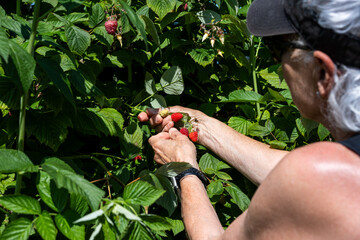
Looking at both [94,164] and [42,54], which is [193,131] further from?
[42,54]

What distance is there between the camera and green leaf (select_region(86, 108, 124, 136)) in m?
1.79

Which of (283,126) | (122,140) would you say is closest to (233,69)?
(283,126)

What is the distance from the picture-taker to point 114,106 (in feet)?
6.75

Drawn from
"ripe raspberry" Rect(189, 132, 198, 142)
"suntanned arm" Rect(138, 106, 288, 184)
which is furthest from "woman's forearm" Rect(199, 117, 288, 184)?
"ripe raspberry" Rect(189, 132, 198, 142)

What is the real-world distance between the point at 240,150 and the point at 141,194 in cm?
89

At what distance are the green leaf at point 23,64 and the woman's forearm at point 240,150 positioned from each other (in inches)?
48.0

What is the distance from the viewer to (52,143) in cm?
160

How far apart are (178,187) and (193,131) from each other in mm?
367

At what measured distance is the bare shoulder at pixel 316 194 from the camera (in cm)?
116

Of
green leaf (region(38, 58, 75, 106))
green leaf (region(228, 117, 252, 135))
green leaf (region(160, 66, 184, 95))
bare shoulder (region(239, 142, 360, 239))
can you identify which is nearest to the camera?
bare shoulder (region(239, 142, 360, 239))

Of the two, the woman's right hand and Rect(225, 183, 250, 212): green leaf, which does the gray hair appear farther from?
the woman's right hand

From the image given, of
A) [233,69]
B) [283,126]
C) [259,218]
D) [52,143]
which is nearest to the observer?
[259,218]

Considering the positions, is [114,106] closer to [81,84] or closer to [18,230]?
[81,84]

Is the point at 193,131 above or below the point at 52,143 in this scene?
below
